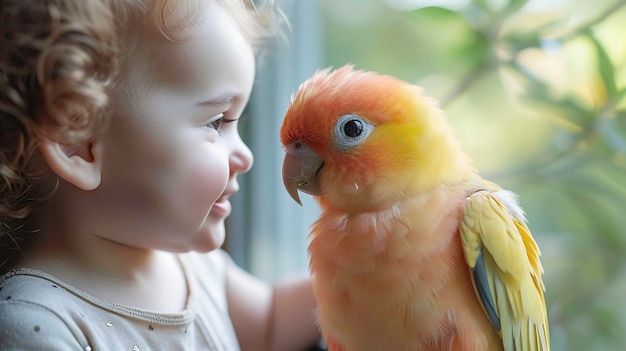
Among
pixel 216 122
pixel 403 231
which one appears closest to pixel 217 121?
pixel 216 122

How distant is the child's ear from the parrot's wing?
0.41 m

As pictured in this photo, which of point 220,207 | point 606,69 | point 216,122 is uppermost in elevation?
point 606,69

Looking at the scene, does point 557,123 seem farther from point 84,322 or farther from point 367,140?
point 84,322

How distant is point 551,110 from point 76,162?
0.59 meters

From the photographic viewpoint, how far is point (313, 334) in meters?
0.98

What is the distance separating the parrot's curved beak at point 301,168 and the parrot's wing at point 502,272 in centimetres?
17

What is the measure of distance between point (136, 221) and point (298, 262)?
1.53 feet

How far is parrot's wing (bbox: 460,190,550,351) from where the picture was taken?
25.9 inches

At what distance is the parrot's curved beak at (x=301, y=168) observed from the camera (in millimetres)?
714

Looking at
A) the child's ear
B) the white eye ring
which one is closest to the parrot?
the white eye ring

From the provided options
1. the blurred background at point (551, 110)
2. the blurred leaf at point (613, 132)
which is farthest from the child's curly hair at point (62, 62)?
the blurred leaf at point (613, 132)

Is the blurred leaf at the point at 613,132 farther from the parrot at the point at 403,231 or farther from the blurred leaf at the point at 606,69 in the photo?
the parrot at the point at 403,231

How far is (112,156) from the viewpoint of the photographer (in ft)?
2.46

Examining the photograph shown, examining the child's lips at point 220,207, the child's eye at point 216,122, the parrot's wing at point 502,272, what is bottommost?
the child's lips at point 220,207
